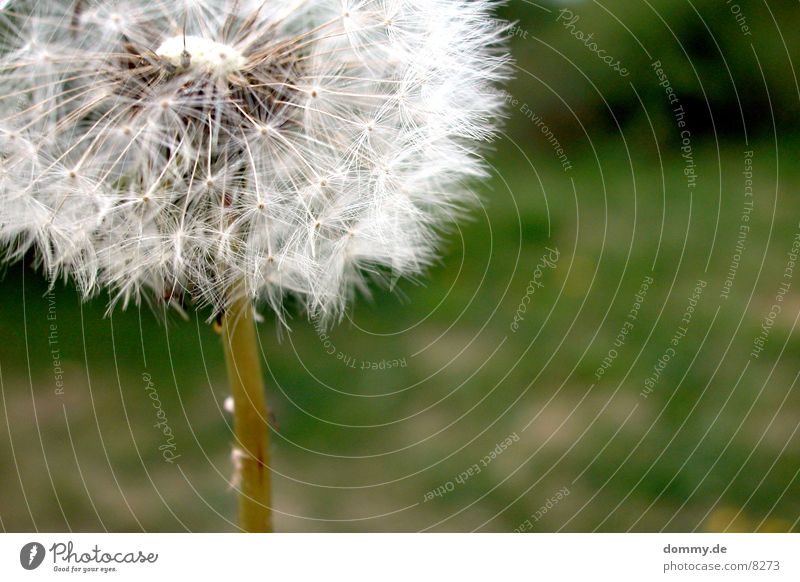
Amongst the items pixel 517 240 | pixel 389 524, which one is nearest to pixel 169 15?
pixel 389 524

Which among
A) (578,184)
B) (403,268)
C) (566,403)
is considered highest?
(578,184)

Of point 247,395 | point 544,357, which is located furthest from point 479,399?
point 247,395

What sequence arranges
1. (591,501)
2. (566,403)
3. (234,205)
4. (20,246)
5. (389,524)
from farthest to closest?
(566,403)
(591,501)
(389,524)
(20,246)
(234,205)

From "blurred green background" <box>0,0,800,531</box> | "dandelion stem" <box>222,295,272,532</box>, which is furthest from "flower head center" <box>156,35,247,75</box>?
"blurred green background" <box>0,0,800,531</box>

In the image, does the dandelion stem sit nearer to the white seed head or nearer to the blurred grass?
the white seed head

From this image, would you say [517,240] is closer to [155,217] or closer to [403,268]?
[403,268]
